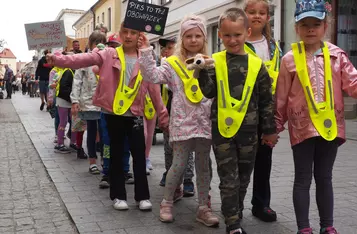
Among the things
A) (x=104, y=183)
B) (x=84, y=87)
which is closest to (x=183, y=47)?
(x=104, y=183)

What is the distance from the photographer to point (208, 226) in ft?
13.1

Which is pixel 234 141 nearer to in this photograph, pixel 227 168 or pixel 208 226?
pixel 227 168

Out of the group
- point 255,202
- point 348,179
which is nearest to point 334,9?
point 348,179

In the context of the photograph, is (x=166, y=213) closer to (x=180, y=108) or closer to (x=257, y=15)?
(x=180, y=108)

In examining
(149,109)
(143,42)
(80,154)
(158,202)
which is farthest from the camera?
(80,154)

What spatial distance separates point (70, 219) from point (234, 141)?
1757 mm

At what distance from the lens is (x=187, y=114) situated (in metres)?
3.99

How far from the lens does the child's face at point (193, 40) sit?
4062mm

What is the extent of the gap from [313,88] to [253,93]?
0.43m

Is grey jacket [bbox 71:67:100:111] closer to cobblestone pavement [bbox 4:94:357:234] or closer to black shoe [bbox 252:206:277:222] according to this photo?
cobblestone pavement [bbox 4:94:357:234]

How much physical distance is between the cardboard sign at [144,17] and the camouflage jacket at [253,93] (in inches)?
32.8

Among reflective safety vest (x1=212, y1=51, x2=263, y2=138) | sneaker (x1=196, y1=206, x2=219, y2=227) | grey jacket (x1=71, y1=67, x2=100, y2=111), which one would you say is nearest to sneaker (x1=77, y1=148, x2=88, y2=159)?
grey jacket (x1=71, y1=67, x2=100, y2=111)

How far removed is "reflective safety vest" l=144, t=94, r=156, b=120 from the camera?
15.5 ft

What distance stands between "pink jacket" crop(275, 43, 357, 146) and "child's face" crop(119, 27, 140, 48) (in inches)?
61.6
